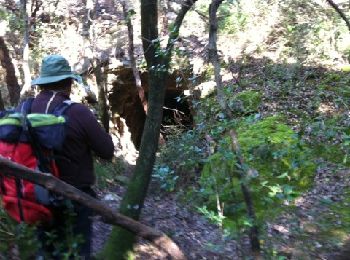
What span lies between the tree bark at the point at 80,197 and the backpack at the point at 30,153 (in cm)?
32

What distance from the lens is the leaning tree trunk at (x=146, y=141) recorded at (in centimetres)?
434

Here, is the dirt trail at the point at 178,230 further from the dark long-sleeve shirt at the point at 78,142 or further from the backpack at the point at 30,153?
the backpack at the point at 30,153

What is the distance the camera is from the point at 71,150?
2.99m

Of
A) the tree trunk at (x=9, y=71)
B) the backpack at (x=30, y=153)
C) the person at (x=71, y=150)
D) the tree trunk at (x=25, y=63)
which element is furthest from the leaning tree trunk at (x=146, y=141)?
the tree trunk at (x=9, y=71)

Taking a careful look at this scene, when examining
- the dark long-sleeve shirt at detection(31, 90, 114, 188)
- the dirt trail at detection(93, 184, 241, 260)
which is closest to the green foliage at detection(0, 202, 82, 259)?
the dark long-sleeve shirt at detection(31, 90, 114, 188)

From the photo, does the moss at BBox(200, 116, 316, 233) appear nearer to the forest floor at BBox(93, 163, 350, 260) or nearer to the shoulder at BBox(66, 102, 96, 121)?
the forest floor at BBox(93, 163, 350, 260)

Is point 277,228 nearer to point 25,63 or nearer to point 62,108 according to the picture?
point 62,108

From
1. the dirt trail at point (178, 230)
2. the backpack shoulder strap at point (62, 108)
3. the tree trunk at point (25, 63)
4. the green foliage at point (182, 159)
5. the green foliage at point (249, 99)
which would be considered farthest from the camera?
the green foliage at point (249, 99)

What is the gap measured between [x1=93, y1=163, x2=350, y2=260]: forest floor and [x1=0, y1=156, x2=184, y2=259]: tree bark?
97 centimetres

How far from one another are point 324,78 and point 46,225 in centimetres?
910

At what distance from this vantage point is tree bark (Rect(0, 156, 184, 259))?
7.95 ft

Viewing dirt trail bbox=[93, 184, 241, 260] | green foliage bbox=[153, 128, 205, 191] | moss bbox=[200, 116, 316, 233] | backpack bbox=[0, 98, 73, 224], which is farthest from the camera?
green foliage bbox=[153, 128, 205, 191]

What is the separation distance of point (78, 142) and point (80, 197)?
23.1 inches

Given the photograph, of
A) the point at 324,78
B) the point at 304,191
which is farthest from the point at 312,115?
the point at 304,191
